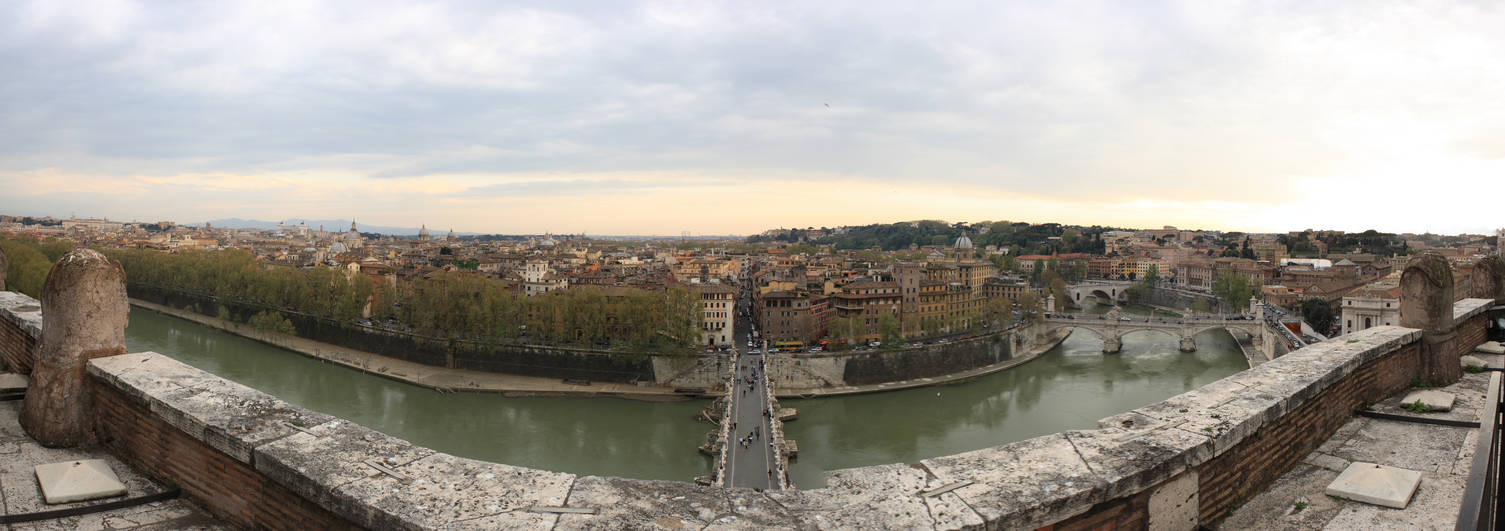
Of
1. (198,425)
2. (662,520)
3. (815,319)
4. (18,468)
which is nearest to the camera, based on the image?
(662,520)

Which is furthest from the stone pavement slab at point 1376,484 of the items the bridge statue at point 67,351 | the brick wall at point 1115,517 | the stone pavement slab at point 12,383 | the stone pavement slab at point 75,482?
the stone pavement slab at point 12,383

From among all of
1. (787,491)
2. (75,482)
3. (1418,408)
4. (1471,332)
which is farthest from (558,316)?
(787,491)

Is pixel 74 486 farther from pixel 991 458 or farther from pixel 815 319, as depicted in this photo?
pixel 815 319

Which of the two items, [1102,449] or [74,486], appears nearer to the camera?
[1102,449]

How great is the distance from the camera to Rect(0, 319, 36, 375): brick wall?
2798 mm

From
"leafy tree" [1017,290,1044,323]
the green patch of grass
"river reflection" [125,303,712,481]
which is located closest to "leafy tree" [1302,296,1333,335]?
"leafy tree" [1017,290,1044,323]

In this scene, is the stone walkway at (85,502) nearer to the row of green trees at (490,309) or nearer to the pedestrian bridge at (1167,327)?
the row of green trees at (490,309)

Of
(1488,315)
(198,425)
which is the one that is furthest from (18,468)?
(1488,315)

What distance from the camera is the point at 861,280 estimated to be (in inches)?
995

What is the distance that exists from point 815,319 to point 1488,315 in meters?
19.9

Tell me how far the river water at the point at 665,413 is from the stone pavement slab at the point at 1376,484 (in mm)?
9626

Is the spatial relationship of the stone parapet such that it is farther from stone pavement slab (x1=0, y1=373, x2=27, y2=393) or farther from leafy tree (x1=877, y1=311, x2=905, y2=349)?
leafy tree (x1=877, y1=311, x2=905, y2=349)

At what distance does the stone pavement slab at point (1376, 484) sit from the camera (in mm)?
1654

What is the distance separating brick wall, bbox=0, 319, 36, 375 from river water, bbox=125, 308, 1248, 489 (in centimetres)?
834
